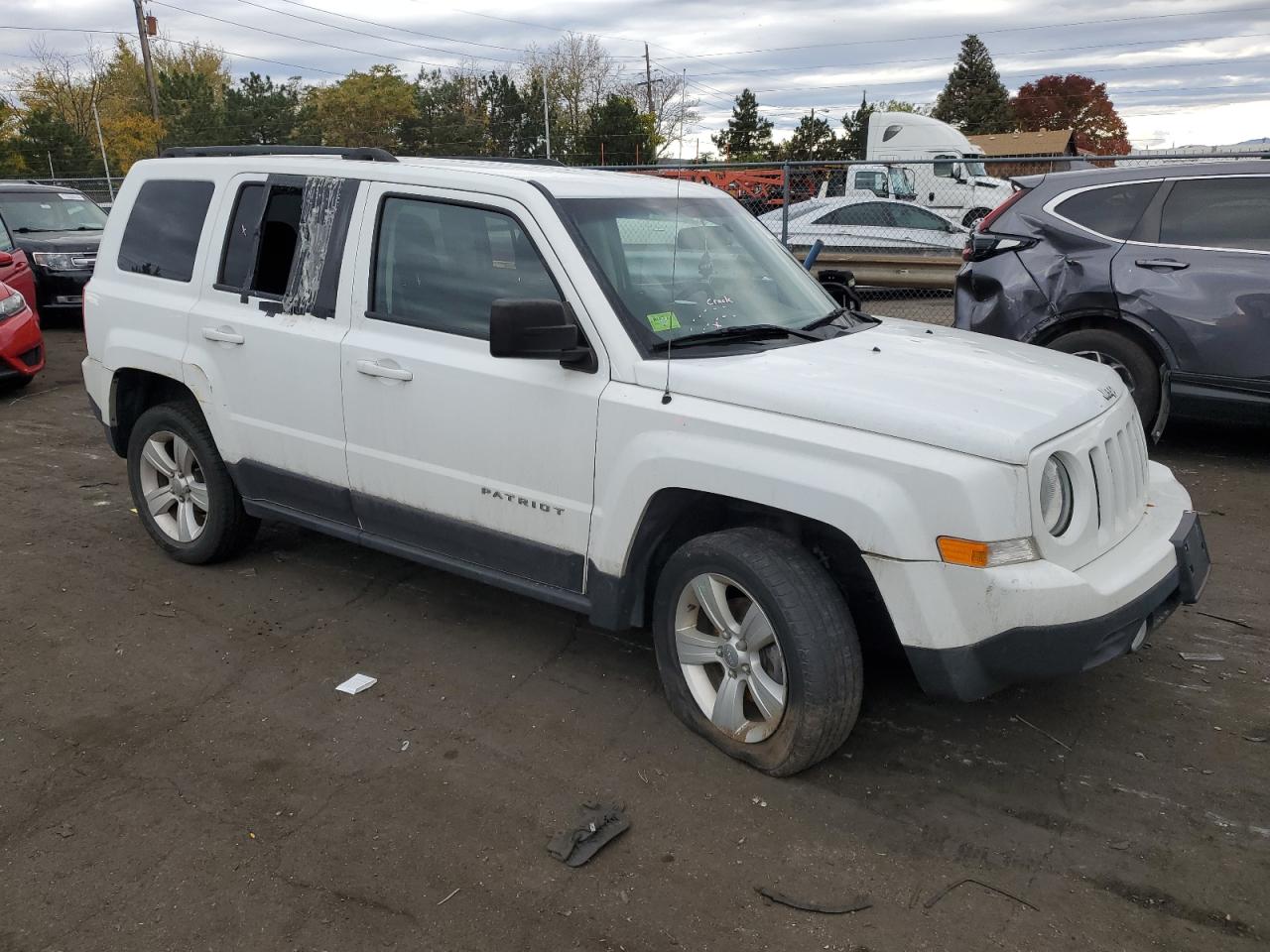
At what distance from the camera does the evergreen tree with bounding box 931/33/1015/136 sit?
73.9 m

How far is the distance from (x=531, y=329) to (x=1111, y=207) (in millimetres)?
5271

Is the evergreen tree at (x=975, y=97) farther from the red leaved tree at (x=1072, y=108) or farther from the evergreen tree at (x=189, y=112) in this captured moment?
the evergreen tree at (x=189, y=112)

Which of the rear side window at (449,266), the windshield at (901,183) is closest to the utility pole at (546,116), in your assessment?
the windshield at (901,183)

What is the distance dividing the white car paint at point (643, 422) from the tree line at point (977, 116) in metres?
58.2

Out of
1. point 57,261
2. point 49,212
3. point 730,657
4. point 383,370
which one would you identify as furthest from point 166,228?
point 49,212

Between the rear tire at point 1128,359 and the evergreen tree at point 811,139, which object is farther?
the evergreen tree at point 811,139

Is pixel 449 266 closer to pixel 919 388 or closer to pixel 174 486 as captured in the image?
pixel 919 388

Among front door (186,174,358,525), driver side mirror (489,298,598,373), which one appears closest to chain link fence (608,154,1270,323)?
front door (186,174,358,525)

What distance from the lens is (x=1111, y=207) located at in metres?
7.10

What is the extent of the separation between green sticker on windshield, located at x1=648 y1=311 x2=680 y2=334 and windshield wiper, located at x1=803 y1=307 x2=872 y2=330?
→ 60 cm

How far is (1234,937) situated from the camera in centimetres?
269

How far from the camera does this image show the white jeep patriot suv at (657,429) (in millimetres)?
3049

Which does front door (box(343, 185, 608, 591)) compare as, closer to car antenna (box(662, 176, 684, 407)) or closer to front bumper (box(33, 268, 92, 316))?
car antenna (box(662, 176, 684, 407))

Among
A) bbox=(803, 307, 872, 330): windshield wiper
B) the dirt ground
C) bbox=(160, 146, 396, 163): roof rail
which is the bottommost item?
the dirt ground
